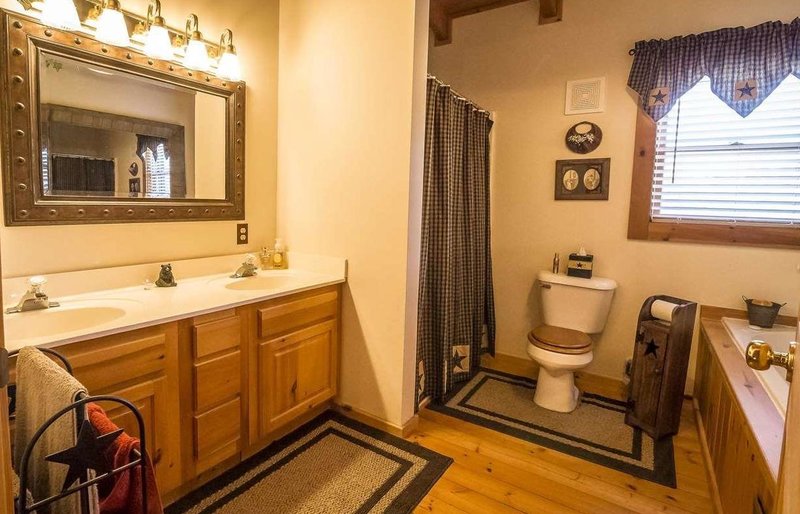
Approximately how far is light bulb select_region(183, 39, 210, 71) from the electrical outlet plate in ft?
2.68

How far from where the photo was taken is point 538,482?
1887 millimetres

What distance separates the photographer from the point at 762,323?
2281 millimetres

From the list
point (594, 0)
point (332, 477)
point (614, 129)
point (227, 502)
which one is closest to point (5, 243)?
point (227, 502)

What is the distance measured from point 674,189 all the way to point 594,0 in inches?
52.4

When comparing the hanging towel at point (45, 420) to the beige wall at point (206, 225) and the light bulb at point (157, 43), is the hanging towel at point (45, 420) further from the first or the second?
the light bulb at point (157, 43)

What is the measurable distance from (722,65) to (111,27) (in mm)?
3012

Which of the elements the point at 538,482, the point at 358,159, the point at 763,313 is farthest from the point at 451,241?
the point at 763,313

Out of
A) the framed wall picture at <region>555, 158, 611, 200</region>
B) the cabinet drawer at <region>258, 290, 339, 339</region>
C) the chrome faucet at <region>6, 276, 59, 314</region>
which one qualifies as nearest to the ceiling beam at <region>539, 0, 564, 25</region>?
the framed wall picture at <region>555, 158, 611, 200</region>

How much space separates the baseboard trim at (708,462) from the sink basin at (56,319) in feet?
8.00

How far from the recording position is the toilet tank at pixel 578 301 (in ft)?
8.82

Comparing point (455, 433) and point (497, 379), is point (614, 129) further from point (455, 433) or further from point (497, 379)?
point (455, 433)

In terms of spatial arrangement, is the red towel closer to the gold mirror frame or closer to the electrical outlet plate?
the gold mirror frame

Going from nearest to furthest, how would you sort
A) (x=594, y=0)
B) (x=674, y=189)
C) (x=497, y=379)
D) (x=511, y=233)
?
(x=674, y=189) → (x=594, y=0) → (x=497, y=379) → (x=511, y=233)

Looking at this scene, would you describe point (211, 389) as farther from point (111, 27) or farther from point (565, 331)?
point (565, 331)
